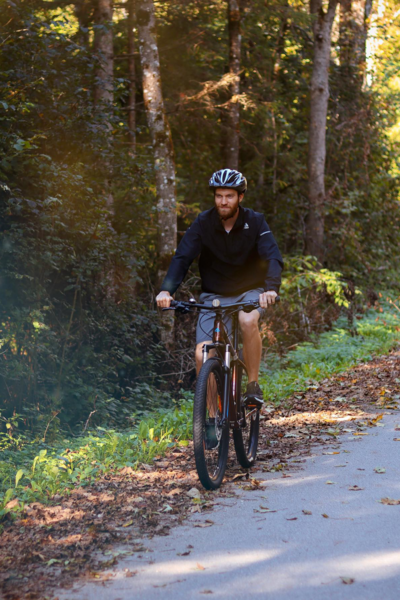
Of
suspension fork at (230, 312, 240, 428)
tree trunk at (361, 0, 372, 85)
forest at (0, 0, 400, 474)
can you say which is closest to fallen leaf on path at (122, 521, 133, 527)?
suspension fork at (230, 312, 240, 428)

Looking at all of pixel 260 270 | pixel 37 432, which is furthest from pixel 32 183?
pixel 260 270

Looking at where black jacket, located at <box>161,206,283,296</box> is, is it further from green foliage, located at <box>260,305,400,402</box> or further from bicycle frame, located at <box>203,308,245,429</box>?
green foliage, located at <box>260,305,400,402</box>

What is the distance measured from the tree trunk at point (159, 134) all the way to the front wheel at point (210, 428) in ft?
23.8

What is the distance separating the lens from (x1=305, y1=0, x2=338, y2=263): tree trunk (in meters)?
18.4

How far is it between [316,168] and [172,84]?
165 inches

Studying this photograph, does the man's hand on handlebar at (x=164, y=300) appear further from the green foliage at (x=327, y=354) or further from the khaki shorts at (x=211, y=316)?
the green foliage at (x=327, y=354)

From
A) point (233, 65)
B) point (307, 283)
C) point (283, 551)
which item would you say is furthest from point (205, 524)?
point (233, 65)

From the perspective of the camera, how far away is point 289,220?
1961 cm

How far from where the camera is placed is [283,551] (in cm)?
420

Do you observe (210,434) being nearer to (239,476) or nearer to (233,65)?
(239,476)

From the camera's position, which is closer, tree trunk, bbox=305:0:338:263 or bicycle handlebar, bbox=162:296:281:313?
bicycle handlebar, bbox=162:296:281:313

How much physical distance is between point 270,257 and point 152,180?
7.35m

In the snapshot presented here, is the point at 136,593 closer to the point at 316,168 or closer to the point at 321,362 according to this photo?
the point at 321,362

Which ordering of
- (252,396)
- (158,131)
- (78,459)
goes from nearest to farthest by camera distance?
(252,396) < (78,459) < (158,131)
